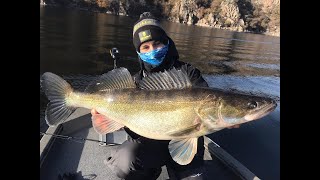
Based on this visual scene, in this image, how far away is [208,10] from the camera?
10906 centimetres

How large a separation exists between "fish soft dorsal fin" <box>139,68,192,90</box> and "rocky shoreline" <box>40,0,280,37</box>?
286ft

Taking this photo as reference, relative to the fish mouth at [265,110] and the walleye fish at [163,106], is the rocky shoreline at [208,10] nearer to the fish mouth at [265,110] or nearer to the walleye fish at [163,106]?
the walleye fish at [163,106]

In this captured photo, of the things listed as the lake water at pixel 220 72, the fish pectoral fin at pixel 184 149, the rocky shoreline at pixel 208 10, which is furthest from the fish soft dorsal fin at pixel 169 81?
the rocky shoreline at pixel 208 10

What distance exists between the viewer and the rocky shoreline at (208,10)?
9419cm

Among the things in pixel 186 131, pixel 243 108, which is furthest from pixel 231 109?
pixel 186 131

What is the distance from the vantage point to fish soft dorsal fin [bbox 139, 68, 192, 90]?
3.25 m

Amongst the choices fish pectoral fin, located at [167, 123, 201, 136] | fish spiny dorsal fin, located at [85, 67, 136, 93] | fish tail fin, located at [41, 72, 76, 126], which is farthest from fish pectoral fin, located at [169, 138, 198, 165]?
fish tail fin, located at [41, 72, 76, 126]

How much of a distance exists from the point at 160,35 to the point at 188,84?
47.5 inches

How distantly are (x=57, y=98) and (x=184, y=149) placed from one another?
1511mm

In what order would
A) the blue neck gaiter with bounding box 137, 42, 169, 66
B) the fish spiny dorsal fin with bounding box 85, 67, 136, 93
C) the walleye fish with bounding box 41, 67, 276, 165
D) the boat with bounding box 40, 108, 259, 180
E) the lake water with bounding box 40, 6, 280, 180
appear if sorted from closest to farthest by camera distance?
the walleye fish with bounding box 41, 67, 276, 165
the fish spiny dorsal fin with bounding box 85, 67, 136, 93
the blue neck gaiter with bounding box 137, 42, 169, 66
the boat with bounding box 40, 108, 259, 180
the lake water with bounding box 40, 6, 280, 180

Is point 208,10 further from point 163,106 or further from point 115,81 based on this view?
point 163,106

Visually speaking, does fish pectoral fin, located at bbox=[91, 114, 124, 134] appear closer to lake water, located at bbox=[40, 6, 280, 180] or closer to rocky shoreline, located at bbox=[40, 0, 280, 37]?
lake water, located at bbox=[40, 6, 280, 180]
